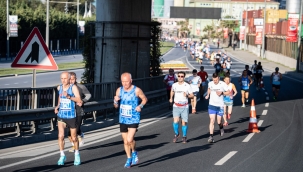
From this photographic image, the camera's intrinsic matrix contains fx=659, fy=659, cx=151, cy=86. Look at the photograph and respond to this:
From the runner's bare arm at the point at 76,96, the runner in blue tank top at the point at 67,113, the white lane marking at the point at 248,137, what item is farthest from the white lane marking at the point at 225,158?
the runner's bare arm at the point at 76,96

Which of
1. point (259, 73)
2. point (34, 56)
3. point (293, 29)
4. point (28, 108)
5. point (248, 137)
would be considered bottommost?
point (248, 137)

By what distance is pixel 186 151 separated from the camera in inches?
576

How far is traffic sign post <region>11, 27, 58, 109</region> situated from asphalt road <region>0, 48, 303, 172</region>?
187cm

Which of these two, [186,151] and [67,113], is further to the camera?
[186,151]

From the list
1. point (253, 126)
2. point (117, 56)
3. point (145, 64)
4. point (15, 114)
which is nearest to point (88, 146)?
point (15, 114)

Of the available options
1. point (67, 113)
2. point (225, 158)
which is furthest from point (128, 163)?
point (225, 158)

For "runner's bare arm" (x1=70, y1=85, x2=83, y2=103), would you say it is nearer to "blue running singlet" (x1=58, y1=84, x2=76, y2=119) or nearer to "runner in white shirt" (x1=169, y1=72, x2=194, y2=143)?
"blue running singlet" (x1=58, y1=84, x2=76, y2=119)

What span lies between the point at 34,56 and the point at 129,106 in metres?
4.19

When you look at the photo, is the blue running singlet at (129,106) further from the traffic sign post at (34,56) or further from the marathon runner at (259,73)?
the marathon runner at (259,73)

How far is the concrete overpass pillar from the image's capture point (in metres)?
24.2

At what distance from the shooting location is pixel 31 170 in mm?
11906

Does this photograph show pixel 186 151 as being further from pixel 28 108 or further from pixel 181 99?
pixel 28 108

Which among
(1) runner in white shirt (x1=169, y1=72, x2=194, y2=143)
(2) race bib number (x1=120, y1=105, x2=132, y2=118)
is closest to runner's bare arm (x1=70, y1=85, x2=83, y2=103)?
(2) race bib number (x1=120, y1=105, x2=132, y2=118)

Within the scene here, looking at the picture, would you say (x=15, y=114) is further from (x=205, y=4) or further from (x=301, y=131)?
(x=205, y=4)
